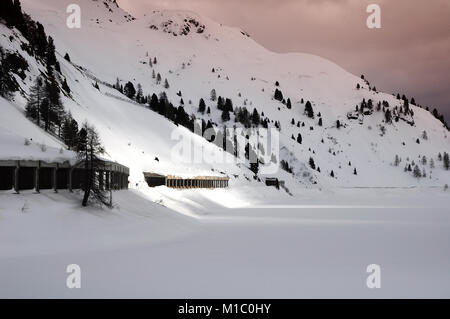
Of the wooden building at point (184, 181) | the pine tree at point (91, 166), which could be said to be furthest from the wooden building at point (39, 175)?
the wooden building at point (184, 181)

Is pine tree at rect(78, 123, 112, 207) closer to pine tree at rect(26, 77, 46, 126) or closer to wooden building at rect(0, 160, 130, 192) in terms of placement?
wooden building at rect(0, 160, 130, 192)

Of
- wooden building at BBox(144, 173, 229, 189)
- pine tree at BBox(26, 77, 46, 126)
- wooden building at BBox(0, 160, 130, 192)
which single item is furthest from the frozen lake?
pine tree at BBox(26, 77, 46, 126)

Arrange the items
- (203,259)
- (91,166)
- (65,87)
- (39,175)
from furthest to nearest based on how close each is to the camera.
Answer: (65,87) → (91,166) → (39,175) → (203,259)

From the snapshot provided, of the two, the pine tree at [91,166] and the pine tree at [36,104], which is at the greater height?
the pine tree at [36,104]

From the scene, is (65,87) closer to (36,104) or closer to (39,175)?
(36,104)

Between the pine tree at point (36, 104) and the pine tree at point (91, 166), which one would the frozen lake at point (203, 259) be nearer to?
the pine tree at point (91, 166)

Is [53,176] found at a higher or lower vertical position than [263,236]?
higher

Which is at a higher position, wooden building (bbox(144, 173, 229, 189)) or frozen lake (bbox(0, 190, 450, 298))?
wooden building (bbox(144, 173, 229, 189))

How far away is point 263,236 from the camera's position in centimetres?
3388

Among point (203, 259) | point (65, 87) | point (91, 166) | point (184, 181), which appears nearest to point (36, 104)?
point (184, 181)

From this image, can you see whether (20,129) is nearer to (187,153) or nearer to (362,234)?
(362,234)
